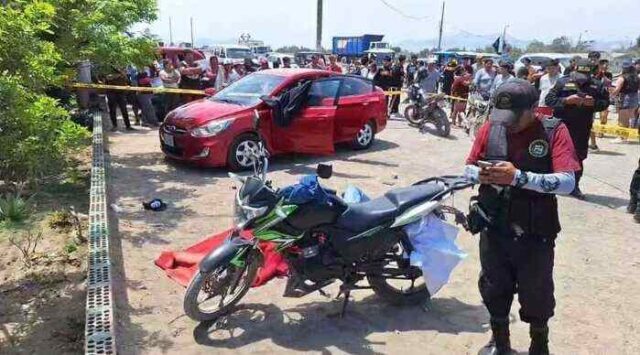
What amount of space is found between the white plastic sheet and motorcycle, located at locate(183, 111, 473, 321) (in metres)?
0.07

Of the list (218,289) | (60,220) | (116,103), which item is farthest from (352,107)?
(218,289)

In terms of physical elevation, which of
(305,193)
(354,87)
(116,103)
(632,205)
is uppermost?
(354,87)

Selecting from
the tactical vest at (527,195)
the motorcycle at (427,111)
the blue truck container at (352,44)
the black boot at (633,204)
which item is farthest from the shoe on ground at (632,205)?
the blue truck container at (352,44)

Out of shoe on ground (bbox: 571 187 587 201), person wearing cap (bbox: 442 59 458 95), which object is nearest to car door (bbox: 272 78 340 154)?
shoe on ground (bbox: 571 187 587 201)

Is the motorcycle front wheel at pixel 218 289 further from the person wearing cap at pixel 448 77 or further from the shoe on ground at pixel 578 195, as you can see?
the person wearing cap at pixel 448 77

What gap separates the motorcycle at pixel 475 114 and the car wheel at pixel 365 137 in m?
1.95

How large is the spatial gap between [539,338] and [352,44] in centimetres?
5024

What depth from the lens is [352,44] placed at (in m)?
51.7

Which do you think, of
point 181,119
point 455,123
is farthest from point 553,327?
point 455,123

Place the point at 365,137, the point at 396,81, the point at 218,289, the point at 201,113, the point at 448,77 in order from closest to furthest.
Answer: the point at 218,289
the point at 201,113
the point at 365,137
the point at 396,81
the point at 448,77

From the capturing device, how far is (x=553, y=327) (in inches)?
161

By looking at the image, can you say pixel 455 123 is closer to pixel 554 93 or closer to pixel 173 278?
pixel 554 93

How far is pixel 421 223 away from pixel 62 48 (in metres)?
5.06

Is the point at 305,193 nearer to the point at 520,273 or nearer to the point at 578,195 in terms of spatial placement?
the point at 520,273
